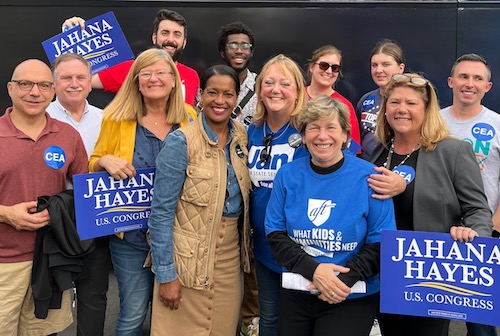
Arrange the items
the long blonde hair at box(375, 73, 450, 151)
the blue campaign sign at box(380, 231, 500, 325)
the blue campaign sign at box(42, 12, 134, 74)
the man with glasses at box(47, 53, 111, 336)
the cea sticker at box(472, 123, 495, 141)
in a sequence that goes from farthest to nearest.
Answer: the blue campaign sign at box(42, 12, 134, 74), the cea sticker at box(472, 123, 495, 141), the man with glasses at box(47, 53, 111, 336), the long blonde hair at box(375, 73, 450, 151), the blue campaign sign at box(380, 231, 500, 325)

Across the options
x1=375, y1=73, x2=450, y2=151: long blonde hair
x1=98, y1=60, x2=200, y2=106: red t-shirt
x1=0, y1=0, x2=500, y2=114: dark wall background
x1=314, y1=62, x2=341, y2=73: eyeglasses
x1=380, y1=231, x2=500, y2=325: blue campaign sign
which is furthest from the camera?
x1=0, y1=0, x2=500, y2=114: dark wall background

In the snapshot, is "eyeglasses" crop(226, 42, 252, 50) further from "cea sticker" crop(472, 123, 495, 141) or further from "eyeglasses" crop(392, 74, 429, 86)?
"cea sticker" crop(472, 123, 495, 141)

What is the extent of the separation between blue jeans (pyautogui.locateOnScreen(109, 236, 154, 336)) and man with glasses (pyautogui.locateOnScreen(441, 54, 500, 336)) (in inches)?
80.8

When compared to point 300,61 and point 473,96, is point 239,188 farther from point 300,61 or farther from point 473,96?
point 300,61

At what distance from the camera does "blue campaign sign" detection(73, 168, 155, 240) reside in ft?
8.75

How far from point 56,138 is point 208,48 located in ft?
7.18

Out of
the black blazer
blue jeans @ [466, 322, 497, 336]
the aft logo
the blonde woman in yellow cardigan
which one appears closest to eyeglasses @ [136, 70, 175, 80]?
the blonde woman in yellow cardigan

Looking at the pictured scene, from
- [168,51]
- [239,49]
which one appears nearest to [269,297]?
[239,49]

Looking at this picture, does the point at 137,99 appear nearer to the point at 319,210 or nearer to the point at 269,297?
the point at 319,210

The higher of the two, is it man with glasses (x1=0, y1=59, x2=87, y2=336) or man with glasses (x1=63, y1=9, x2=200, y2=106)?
man with glasses (x1=63, y1=9, x2=200, y2=106)

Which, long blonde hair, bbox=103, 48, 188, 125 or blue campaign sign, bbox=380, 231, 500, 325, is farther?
long blonde hair, bbox=103, 48, 188, 125

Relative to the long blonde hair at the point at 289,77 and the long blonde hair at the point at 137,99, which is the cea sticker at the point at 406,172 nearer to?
the long blonde hair at the point at 289,77

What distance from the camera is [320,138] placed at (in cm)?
237

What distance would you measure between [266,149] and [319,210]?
59 cm
